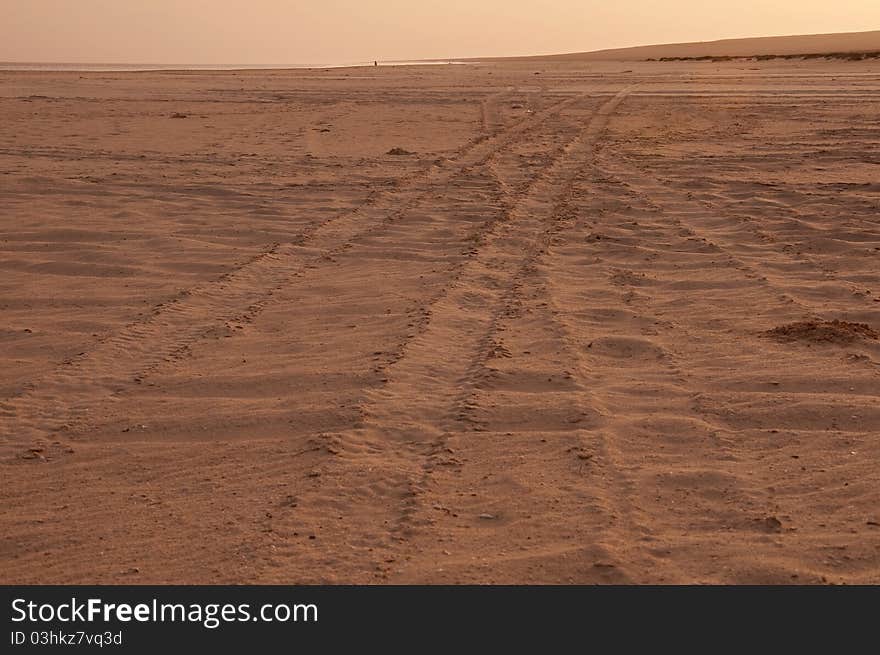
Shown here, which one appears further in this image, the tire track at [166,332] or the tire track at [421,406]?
the tire track at [166,332]

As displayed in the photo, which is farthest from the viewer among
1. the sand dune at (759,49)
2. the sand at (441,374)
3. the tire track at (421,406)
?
the sand dune at (759,49)

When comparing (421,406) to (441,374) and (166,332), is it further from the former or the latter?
(166,332)

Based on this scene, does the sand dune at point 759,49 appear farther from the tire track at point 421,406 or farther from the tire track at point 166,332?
the tire track at point 421,406

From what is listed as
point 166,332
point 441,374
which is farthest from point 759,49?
point 441,374

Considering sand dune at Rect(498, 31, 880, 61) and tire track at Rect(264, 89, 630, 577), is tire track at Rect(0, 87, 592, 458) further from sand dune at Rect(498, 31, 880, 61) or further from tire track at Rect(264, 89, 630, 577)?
sand dune at Rect(498, 31, 880, 61)

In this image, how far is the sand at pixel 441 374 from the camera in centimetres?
339

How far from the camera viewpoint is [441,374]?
495cm

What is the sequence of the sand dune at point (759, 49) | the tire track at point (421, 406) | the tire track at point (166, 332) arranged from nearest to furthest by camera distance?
the tire track at point (421, 406) → the tire track at point (166, 332) → the sand dune at point (759, 49)

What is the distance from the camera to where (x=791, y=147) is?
41.7 feet

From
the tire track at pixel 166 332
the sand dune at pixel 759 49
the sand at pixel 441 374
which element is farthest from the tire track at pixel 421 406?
the sand dune at pixel 759 49

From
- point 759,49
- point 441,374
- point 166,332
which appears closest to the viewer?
point 441,374

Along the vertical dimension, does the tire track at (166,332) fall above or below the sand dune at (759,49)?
below

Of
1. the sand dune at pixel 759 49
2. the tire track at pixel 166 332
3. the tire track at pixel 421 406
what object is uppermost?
the sand dune at pixel 759 49

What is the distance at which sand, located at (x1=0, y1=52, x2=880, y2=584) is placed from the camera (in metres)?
3.39
